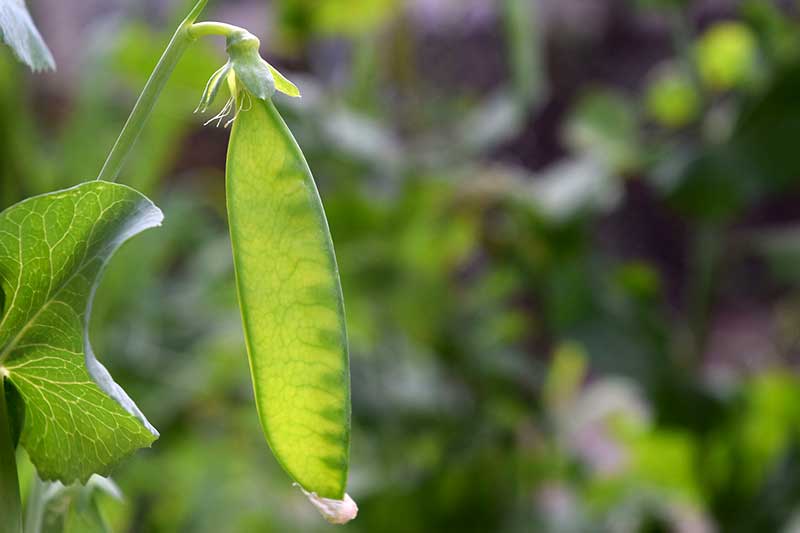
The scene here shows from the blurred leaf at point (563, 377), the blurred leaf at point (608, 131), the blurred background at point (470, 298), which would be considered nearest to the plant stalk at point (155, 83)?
the blurred background at point (470, 298)

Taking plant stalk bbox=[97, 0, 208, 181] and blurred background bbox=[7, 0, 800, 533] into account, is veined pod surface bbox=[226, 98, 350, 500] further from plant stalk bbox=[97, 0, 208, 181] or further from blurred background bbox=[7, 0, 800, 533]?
blurred background bbox=[7, 0, 800, 533]

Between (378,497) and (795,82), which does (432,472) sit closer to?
(378,497)

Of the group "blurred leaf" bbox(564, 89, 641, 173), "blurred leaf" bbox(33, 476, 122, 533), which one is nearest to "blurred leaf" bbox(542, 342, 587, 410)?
"blurred leaf" bbox(564, 89, 641, 173)

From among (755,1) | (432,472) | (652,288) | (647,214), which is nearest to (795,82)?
(755,1)

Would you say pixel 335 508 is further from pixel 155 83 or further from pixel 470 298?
pixel 470 298

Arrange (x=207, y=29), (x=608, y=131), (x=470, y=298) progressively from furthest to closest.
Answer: (x=470, y=298)
(x=608, y=131)
(x=207, y=29)

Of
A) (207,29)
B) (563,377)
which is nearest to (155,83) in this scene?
(207,29)

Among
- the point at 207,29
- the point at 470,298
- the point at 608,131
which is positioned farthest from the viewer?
the point at 470,298
